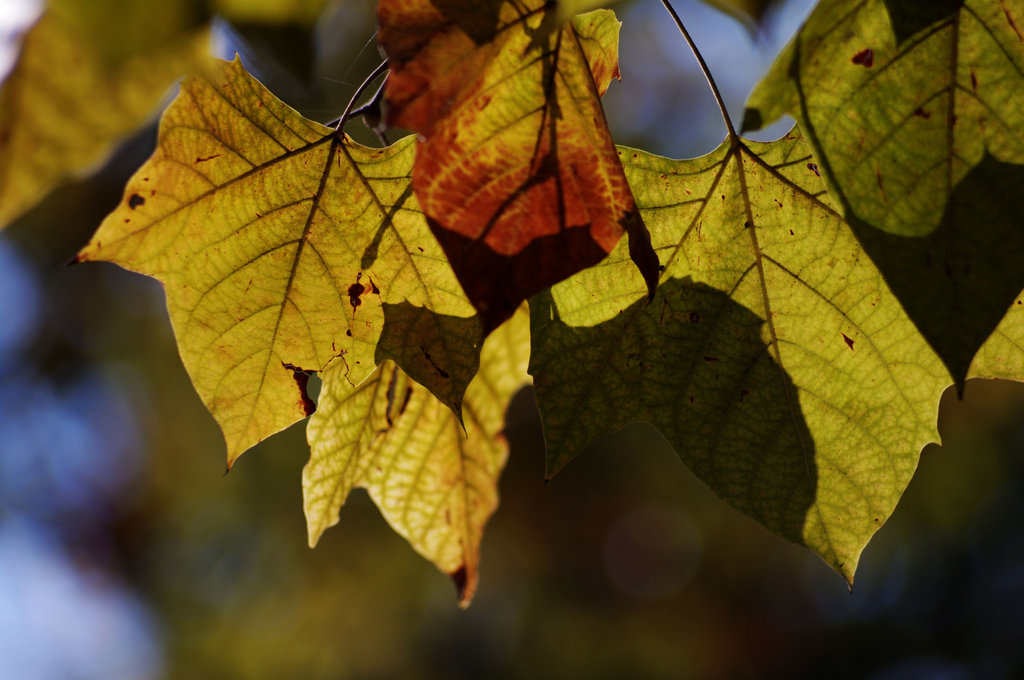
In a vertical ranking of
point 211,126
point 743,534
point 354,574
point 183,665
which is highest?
point 211,126

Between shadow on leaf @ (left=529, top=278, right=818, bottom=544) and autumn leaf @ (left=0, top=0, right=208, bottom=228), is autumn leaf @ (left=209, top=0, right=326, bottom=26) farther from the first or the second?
shadow on leaf @ (left=529, top=278, right=818, bottom=544)

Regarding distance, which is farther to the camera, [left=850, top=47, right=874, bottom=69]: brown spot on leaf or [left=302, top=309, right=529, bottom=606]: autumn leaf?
[left=302, top=309, right=529, bottom=606]: autumn leaf

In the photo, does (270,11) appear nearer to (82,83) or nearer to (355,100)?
(82,83)

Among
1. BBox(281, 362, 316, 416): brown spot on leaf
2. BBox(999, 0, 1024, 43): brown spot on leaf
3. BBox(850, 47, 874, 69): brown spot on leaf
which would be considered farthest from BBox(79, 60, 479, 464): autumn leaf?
BBox(999, 0, 1024, 43): brown spot on leaf

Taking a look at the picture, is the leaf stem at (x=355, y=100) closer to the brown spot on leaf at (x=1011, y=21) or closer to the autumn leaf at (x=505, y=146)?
the autumn leaf at (x=505, y=146)

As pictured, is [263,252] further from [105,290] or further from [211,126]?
[105,290]

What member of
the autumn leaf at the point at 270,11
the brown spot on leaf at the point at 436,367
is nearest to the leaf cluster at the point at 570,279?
the brown spot on leaf at the point at 436,367

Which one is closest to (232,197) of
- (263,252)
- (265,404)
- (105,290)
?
(263,252)
